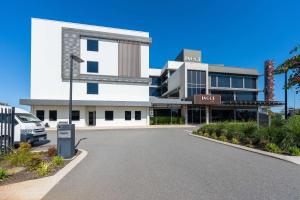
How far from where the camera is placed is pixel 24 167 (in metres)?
6.80

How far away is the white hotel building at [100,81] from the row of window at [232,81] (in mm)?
6706

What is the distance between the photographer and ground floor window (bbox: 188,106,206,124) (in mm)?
34312

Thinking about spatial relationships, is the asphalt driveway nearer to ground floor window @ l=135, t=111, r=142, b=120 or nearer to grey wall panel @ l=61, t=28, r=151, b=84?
ground floor window @ l=135, t=111, r=142, b=120

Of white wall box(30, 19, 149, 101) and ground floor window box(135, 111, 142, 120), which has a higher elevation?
white wall box(30, 19, 149, 101)

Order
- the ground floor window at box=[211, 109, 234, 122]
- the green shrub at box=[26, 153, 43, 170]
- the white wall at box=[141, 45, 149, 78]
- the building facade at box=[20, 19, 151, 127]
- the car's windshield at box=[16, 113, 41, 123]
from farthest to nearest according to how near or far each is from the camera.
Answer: the ground floor window at box=[211, 109, 234, 122]
the white wall at box=[141, 45, 149, 78]
the building facade at box=[20, 19, 151, 127]
the car's windshield at box=[16, 113, 41, 123]
the green shrub at box=[26, 153, 43, 170]

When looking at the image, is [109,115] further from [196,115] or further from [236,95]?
[236,95]

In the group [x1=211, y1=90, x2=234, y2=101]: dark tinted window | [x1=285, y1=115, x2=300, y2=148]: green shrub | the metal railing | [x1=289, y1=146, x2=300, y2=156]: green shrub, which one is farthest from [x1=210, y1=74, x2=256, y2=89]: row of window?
the metal railing

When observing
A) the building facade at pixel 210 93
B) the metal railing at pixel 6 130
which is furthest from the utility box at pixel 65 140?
the building facade at pixel 210 93

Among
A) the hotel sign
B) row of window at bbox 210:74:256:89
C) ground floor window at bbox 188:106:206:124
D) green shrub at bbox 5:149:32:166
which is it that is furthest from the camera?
row of window at bbox 210:74:256:89

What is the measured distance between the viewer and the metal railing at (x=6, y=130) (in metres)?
8.30

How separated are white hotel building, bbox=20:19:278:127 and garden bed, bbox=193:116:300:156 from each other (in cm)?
1741

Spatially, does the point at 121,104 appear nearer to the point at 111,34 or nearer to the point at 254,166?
the point at 111,34

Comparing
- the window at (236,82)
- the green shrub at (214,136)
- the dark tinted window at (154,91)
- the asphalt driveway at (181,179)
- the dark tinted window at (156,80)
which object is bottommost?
the green shrub at (214,136)

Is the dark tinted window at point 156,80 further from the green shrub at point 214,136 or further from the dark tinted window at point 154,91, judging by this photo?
the green shrub at point 214,136
